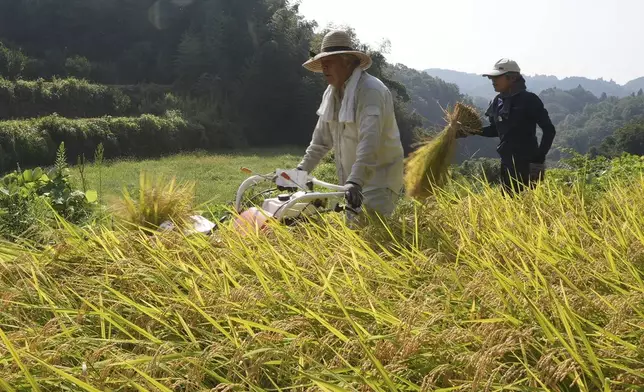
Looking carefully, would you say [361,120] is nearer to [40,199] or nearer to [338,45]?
[338,45]

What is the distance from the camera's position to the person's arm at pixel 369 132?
2811 millimetres

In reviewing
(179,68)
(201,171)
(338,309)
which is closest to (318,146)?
(338,309)

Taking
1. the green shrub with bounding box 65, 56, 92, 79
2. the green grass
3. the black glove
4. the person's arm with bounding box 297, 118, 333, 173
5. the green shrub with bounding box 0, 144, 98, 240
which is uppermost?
the green shrub with bounding box 65, 56, 92, 79

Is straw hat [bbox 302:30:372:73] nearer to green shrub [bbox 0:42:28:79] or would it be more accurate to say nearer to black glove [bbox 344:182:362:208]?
black glove [bbox 344:182:362:208]

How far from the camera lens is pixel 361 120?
2.93m

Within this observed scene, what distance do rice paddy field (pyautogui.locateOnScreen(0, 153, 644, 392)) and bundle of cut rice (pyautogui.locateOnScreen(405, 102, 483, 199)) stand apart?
137 cm

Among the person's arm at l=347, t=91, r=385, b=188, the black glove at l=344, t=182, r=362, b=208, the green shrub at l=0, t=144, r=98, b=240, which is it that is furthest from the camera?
the green shrub at l=0, t=144, r=98, b=240

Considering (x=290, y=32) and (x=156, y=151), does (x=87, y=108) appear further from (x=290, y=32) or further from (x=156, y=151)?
(x=290, y=32)

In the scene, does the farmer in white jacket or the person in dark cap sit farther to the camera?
the person in dark cap

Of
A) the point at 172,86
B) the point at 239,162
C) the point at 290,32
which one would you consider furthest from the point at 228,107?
the point at 239,162

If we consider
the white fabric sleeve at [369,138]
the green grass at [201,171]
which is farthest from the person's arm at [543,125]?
the green grass at [201,171]

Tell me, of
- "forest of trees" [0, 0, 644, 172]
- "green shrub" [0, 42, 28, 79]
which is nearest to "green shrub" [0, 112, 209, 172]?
"forest of trees" [0, 0, 644, 172]

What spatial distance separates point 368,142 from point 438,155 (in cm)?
94

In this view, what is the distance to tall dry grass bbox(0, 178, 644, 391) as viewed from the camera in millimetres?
1216
